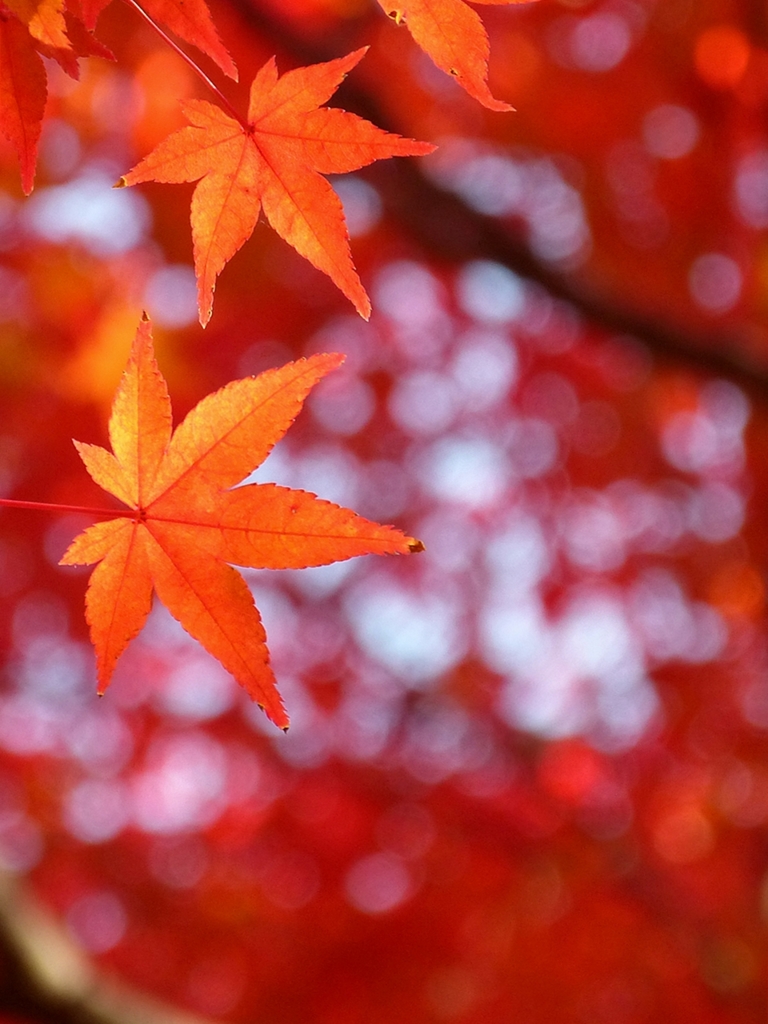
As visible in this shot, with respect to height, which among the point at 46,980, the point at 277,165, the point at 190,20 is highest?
the point at 190,20

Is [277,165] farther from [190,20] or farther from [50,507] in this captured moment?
[50,507]

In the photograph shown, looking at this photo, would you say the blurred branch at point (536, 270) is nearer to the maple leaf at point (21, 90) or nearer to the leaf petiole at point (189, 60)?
the leaf petiole at point (189, 60)

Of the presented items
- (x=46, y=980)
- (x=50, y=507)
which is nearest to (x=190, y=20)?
(x=50, y=507)

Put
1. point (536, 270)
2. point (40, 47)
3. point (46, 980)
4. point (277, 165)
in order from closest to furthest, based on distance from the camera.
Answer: point (40, 47) → point (277, 165) → point (46, 980) → point (536, 270)

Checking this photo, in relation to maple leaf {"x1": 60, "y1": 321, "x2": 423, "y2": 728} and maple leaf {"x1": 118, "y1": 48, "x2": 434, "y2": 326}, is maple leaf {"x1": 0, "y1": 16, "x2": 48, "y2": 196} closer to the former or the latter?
maple leaf {"x1": 118, "y1": 48, "x2": 434, "y2": 326}

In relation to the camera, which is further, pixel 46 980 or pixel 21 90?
pixel 46 980

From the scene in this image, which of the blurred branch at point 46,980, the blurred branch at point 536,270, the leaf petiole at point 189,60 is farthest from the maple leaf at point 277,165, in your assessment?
the blurred branch at point 536,270
